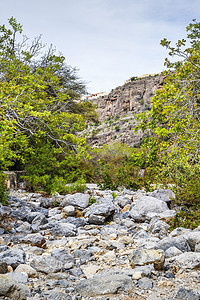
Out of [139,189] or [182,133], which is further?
[139,189]

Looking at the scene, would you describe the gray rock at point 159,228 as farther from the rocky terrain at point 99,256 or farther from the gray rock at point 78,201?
the gray rock at point 78,201

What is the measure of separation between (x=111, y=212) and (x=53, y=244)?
2051 millimetres

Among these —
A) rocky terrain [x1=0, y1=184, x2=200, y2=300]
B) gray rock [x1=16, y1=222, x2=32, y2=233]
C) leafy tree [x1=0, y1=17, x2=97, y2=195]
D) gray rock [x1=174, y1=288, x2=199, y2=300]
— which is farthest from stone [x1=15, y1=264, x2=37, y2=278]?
leafy tree [x1=0, y1=17, x2=97, y2=195]

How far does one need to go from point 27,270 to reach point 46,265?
256 mm

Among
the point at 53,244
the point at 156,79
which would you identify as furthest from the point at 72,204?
the point at 156,79

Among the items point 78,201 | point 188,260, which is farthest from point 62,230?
point 188,260

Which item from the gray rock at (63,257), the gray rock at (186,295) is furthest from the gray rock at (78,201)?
the gray rock at (186,295)

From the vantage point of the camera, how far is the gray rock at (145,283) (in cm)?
265

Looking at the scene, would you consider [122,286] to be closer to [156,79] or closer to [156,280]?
[156,280]

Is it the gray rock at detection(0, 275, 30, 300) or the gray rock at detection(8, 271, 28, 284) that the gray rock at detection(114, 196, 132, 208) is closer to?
the gray rock at detection(8, 271, 28, 284)

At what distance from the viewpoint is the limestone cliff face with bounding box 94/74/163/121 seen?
3002 inches

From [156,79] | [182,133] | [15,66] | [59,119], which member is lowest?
[182,133]

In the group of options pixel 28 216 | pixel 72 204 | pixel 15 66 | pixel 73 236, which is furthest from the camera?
pixel 15 66

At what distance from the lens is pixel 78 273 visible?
10.4ft
